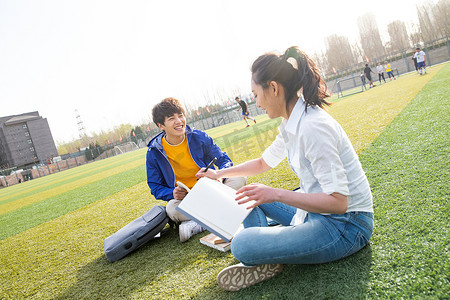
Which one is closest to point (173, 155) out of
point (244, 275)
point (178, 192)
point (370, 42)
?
point (178, 192)

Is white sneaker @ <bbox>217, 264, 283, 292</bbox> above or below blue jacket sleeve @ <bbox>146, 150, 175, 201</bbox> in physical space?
below

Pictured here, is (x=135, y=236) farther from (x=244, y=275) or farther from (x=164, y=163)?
(x=244, y=275)

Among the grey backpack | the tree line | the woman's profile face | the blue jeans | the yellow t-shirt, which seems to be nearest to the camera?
the blue jeans

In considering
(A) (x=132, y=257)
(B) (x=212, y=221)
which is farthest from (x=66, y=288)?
(B) (x=212, y=221)

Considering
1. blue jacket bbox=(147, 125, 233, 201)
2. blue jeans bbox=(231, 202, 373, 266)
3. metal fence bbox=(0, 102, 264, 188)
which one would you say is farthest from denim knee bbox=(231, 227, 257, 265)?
metal fence bbox=(0, 102, 264, 188)

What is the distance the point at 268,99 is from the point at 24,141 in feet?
363

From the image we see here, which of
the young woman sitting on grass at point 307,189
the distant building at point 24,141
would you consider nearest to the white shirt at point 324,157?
the young woman sitting on grass at point 307,189

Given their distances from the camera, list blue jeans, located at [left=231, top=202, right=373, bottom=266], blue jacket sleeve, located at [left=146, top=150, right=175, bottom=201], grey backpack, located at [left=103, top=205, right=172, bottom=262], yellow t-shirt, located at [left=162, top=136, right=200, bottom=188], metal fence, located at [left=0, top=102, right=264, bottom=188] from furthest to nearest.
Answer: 1. metal fence, located at [left=0, top=102, right=264, bottom=188]
2. yellow t-shirt, located at [left=162, top=136, right=200, bottom=188]
3. blue jacket sleeve, located at [left=146, top=150, right=175, bottom=201]
4. grey backpack, located at [left=103, top=205, right=172, bottom=262]
5. blue jeans, located at [left=231, top=202, right=373, bottom=266]

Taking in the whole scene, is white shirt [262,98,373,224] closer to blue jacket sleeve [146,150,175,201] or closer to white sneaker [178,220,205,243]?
white sneaker [178,220,205,243]

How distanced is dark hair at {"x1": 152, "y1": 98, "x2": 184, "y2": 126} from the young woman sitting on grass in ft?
6.16

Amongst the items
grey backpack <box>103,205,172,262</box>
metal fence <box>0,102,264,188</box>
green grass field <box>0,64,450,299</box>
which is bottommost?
green grass field <box>0,64,450,299</box>

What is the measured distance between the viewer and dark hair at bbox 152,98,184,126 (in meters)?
3.57

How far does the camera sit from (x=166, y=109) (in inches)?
141

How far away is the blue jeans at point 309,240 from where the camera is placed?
167 centimetres
